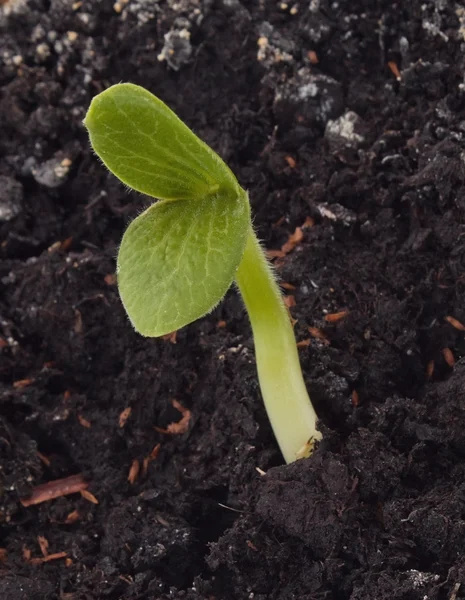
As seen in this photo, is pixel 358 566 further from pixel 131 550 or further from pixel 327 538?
pixel 131 550

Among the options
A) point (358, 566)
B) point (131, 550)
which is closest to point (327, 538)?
point (358, 566)

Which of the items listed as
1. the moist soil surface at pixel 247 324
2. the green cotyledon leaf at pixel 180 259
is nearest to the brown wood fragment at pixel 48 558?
the moist soil surface at pixel 247 324

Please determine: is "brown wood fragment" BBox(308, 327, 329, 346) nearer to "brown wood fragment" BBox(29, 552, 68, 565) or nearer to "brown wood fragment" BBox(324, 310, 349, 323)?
"brown wood fragment" BBox(324, 310, 349, 323)

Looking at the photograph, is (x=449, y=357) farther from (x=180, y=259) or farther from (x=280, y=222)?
(x=180, y=259)

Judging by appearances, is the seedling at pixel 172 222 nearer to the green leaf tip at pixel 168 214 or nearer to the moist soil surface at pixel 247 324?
the green leaf tip at pixel 168 214

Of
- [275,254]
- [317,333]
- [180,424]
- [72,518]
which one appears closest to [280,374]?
[317,333]
